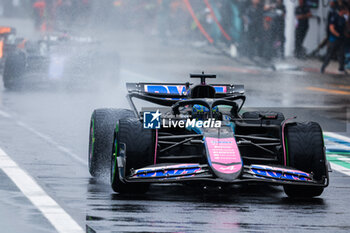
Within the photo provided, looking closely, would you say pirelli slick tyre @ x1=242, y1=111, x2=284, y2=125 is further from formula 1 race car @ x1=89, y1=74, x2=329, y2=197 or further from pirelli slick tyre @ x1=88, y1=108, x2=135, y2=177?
pirelli slick tyre @ x1=88, y1=108, x2=135, y2=177

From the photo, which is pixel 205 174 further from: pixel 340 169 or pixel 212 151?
pixel 340 169

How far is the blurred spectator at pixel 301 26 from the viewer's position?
35312 millimetres

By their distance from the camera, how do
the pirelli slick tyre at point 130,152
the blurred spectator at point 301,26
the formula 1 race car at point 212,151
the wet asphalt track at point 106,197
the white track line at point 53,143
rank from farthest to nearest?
the blurred spectator at point 301,26 < the white track line at point 53,143 < the pirelli slick tyre at point 130,152 < the formula 1 race car at point 212,151 < the wet asphalt track at point 106,197

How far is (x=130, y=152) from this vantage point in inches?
387

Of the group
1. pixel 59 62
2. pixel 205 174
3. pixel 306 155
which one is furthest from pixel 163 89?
pixel 59 62

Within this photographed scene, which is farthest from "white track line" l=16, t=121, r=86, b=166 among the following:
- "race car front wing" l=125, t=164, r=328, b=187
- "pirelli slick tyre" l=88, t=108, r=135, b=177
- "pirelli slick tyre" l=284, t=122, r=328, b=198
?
"pirelli slick tyre" l=284, t=122, r=328, b=198

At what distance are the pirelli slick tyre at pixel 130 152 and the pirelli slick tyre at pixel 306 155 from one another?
1326 mm

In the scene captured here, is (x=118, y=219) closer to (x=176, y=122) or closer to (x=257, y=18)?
(x=176, y=122)

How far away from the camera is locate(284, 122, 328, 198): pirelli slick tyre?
10016mm

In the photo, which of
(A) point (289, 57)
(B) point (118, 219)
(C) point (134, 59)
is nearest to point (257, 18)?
(A) point (289, 57)

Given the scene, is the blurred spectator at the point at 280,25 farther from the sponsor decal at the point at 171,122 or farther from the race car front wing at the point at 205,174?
Result: the race car front wing at the point at 205,174

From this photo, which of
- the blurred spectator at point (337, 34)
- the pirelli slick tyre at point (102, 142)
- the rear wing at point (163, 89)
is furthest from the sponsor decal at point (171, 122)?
the blurred spectator at point (337, 34)

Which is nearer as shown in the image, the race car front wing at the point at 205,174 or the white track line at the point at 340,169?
the race car front wing at the point at 205,174

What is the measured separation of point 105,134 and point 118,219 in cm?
261
